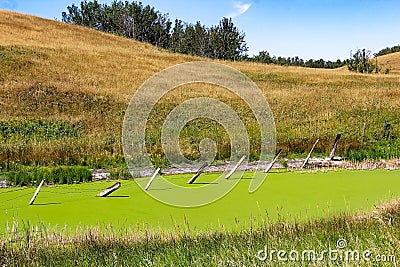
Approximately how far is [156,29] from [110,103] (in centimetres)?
5645

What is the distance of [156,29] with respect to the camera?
7831cm

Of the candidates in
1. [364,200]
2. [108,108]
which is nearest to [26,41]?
[108,108]

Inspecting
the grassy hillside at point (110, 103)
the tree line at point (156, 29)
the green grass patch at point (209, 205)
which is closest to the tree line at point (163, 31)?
the tree line at point (156, 29)

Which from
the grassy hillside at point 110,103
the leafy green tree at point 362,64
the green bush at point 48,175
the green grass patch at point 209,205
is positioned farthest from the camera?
the leafy green tree at point 362,64

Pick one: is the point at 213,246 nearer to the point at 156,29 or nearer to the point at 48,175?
the point at 48,175

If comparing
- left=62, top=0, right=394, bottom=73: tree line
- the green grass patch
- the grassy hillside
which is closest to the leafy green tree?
left=62, top=0, right=394, bottom=73: tree line

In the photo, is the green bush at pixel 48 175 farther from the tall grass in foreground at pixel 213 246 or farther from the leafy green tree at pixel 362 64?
the leafy green tree at pixel 362 64

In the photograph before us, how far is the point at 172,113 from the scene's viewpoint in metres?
21.4

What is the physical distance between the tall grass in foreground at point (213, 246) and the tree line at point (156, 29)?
61816mm

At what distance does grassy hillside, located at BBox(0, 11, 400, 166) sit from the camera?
1448 cm

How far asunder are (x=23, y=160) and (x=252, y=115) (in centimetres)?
1175

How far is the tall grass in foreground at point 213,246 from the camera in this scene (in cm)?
428

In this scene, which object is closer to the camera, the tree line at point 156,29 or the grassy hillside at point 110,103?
the grassy hillside at point 110,103

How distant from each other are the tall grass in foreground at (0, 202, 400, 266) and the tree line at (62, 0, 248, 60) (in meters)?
61.8
